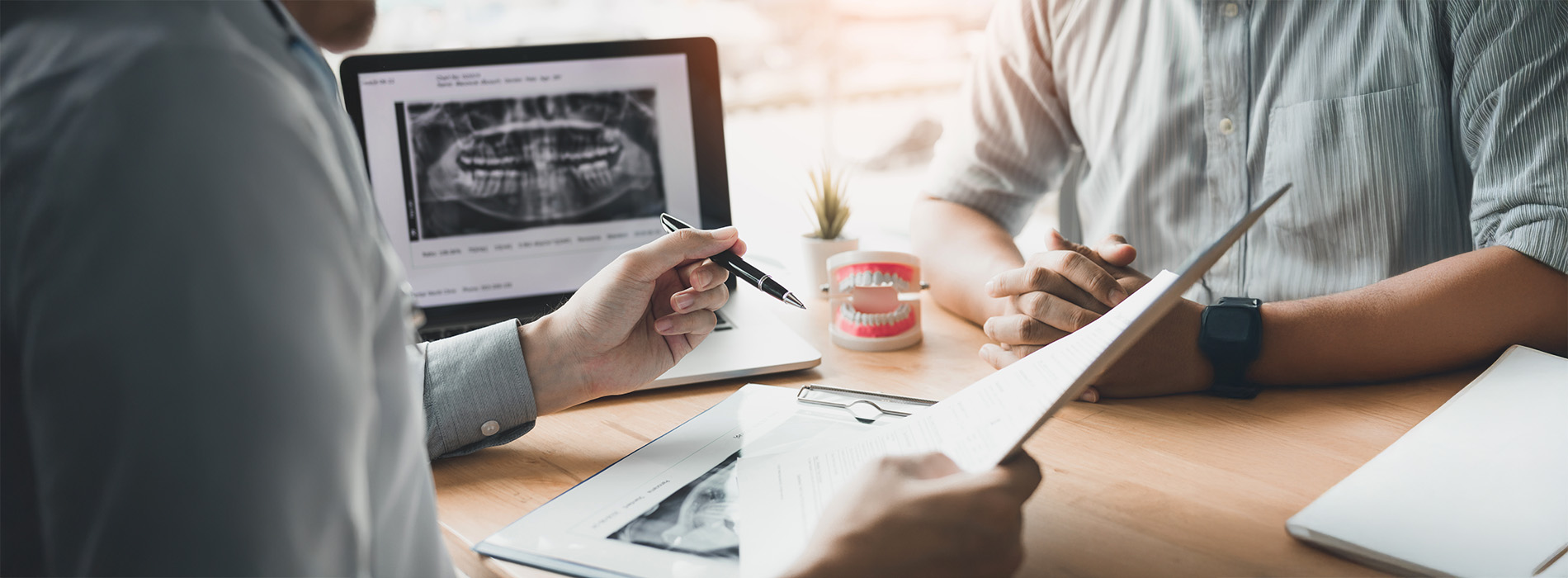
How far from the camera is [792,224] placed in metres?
2.38

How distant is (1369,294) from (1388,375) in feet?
0.33

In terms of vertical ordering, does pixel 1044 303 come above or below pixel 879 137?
below

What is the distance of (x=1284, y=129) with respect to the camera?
1257 millimetres

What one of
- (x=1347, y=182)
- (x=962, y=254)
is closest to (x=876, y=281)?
(x=962, y=254)

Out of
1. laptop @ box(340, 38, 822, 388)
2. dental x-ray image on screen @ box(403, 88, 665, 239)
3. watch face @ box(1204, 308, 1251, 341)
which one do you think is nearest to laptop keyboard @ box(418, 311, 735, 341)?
laptop @ box(340, 38, 822, 388)

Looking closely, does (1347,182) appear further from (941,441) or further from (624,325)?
(624,325)

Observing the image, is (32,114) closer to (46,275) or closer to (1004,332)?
(46,275)

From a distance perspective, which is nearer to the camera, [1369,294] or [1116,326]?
[1116,326]

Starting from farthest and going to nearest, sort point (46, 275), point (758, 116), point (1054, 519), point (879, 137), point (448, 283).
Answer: point (879, 137), point (758, 116), point (448, 283), point (1054, 519), point (46, 275)

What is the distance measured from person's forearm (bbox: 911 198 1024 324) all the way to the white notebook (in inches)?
19.6

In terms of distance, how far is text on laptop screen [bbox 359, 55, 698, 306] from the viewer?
130cm

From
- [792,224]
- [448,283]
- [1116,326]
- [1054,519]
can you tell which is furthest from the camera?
[792,224]

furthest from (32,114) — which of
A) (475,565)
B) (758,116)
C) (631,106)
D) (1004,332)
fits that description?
(758,116)

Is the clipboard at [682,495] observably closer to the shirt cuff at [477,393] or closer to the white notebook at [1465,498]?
the shirt cuff at [477,393]
